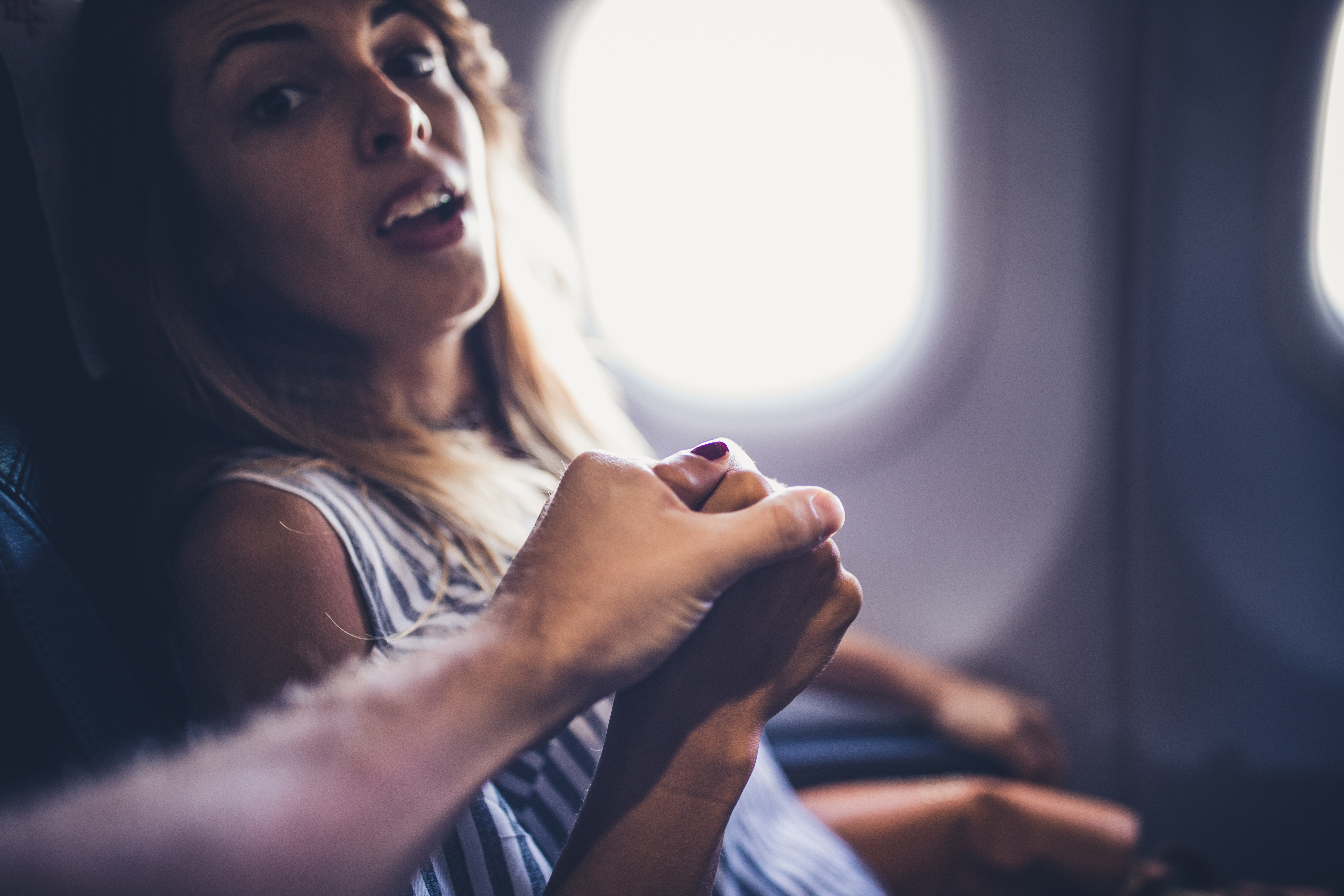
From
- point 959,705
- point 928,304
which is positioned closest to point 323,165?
point 928,304

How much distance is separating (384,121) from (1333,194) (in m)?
1.29

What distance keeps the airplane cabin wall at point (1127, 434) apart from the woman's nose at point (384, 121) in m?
0.66

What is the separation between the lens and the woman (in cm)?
46

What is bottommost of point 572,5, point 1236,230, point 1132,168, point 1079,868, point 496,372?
point 1079,868

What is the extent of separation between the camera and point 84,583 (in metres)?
0.53

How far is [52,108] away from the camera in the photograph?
58cm

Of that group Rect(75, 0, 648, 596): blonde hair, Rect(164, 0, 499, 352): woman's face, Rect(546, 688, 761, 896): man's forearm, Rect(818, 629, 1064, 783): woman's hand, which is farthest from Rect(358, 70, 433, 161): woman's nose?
Rect(818, 629, 1064, 783): woman's hand

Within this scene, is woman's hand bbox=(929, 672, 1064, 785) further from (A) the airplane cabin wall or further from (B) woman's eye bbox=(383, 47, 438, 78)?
(B) woman's eye bbox=(383, 47, 438, 78)

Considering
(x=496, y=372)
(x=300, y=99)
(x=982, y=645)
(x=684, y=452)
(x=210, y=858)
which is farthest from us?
(x=982, y=645)

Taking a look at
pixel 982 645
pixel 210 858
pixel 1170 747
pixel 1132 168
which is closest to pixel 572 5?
pixel 1132 168

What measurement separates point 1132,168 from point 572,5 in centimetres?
100

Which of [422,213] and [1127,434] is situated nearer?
[422,213]

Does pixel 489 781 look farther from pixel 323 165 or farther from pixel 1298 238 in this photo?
pixel 1298 238

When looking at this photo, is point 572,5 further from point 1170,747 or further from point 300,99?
point 1170,747
